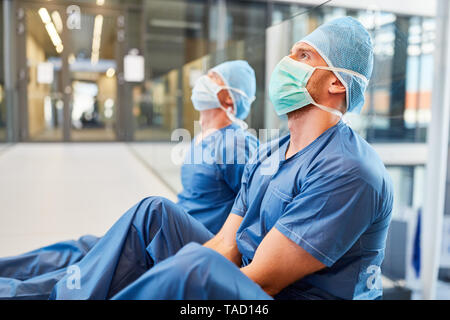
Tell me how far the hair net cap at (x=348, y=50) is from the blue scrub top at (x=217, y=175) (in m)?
0.52

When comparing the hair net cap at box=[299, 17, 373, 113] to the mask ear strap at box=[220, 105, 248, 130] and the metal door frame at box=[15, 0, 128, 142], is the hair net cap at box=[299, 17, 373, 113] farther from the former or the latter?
the metal door frame at box=[15, 0, 128, 142]

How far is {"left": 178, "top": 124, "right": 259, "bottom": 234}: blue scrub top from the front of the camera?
1535 mm

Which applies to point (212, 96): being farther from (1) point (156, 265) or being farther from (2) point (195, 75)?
(1) point (156, 265)

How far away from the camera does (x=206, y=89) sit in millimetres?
1670

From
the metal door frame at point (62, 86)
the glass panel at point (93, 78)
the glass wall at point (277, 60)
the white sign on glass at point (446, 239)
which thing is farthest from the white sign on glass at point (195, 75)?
the metal door frame at point (62, 86)

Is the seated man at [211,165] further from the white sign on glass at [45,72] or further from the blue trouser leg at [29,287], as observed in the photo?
the white sign on glass at [45,72]

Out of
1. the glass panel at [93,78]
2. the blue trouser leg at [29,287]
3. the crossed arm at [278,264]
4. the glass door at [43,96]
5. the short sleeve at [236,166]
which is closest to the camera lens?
the crossed arm at [278,264]

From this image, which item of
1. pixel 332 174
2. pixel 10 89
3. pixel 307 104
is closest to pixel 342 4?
pixel 307 104

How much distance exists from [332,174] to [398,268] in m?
2.51

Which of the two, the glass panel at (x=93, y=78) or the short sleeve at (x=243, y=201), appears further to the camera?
the glass panel at (x=93, y=78)

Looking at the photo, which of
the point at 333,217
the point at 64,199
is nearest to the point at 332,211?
the point at 333,217

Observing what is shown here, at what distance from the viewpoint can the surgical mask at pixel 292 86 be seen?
108cm

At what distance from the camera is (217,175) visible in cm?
157
